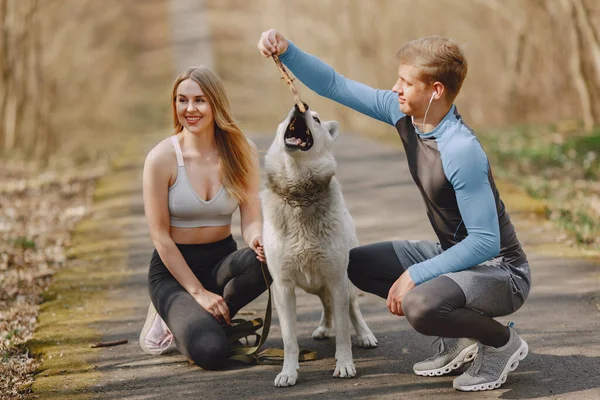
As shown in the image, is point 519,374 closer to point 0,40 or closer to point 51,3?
point 0,40

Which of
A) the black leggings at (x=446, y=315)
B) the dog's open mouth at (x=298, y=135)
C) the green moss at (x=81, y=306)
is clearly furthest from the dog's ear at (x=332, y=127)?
the green moss at (x=81, y=306)

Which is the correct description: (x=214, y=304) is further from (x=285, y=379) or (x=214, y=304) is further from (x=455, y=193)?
(x=455, y=193)

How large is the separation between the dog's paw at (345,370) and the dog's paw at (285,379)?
220 mm

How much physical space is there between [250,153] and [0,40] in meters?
11.4

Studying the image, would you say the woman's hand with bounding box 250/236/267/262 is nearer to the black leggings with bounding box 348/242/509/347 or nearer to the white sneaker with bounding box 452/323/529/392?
the black leggings with bounding box 348/242/509/347

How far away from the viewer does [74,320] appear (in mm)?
5133

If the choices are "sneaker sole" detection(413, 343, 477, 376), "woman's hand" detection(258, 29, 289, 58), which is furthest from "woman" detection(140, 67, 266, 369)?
"sneaker sole" detection(413, 343, 477, 376)

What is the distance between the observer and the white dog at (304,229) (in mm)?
3879

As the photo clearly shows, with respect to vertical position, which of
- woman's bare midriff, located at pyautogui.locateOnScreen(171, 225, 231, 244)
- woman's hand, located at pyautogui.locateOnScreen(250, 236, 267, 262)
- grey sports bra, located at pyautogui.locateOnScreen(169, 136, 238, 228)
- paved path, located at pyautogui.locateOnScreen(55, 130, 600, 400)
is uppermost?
grey sports bra, located at pyautogui.locateOnScreen(169, 136, 238, 228)

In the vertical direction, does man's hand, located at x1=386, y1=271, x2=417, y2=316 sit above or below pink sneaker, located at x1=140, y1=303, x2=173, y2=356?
above

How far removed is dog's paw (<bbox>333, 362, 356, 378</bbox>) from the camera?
12.8 feet

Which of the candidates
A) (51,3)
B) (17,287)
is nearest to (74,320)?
(17,287)

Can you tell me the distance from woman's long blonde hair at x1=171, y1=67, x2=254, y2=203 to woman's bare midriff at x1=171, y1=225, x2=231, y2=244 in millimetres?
234

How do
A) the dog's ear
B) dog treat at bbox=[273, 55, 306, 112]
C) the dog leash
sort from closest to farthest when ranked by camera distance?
1. dog treat at bbox=[273, 55, 306, 112]
2. the dog's ear
3. the dog leash
